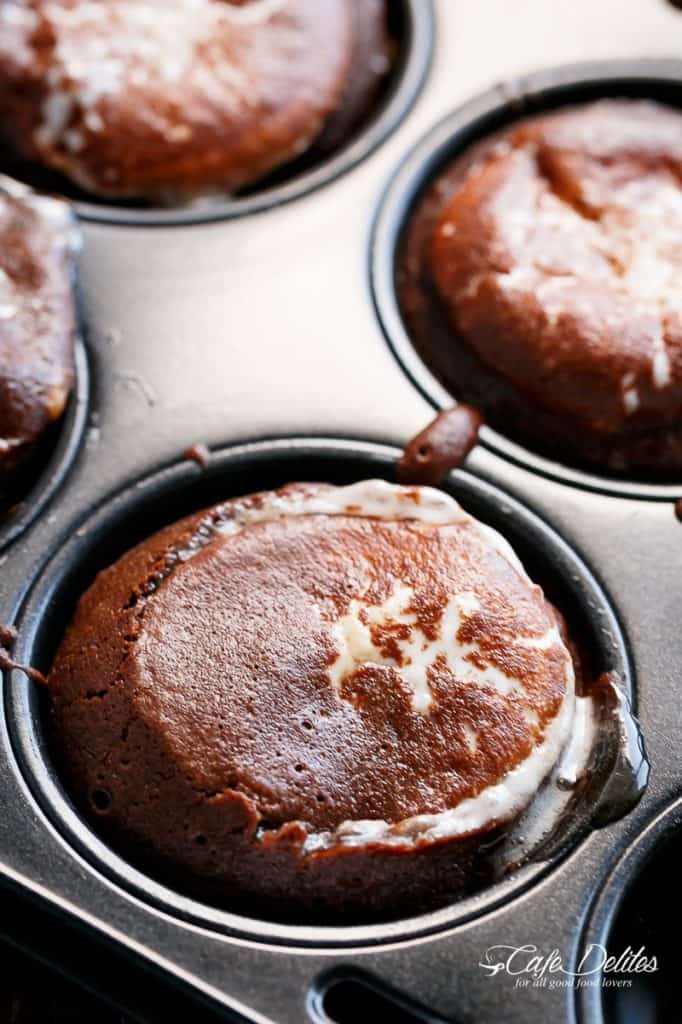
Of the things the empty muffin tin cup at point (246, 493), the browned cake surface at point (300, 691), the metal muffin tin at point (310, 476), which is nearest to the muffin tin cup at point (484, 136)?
the metal muffin tin at point (310, 476)

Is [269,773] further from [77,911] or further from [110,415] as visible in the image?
[110,415]

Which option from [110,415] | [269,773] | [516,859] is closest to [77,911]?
[269,773]

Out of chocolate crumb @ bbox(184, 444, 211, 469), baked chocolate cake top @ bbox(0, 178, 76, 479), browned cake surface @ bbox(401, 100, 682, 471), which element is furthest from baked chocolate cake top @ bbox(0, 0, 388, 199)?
chocolate crumb @ bbox(184, 444, 211, 469)

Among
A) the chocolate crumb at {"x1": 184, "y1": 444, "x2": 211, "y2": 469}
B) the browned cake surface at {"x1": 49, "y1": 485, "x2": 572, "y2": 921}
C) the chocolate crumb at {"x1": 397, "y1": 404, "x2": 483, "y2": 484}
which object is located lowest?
the browned cake surface at {"x1": 49, "y1": 485, "x2": 572, "y2": 921}

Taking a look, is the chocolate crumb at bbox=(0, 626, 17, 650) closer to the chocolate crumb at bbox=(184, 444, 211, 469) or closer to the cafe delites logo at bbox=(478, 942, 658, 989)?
the chocolate crumb at bbox=(184, 444, 211, 469)

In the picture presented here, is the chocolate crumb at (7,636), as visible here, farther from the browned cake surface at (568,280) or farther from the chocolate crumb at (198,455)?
the browned cake surface at (568,280)

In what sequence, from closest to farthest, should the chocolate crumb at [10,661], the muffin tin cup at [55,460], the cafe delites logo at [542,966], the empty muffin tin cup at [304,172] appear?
the cafe delites logo at [542,966]
the chocolate crumb at [10,661]
the muffin tin cup at [55,460]
the empty muffin tin cup at [304,172]

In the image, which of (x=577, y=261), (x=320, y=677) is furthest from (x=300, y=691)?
(x=577, y=261)
